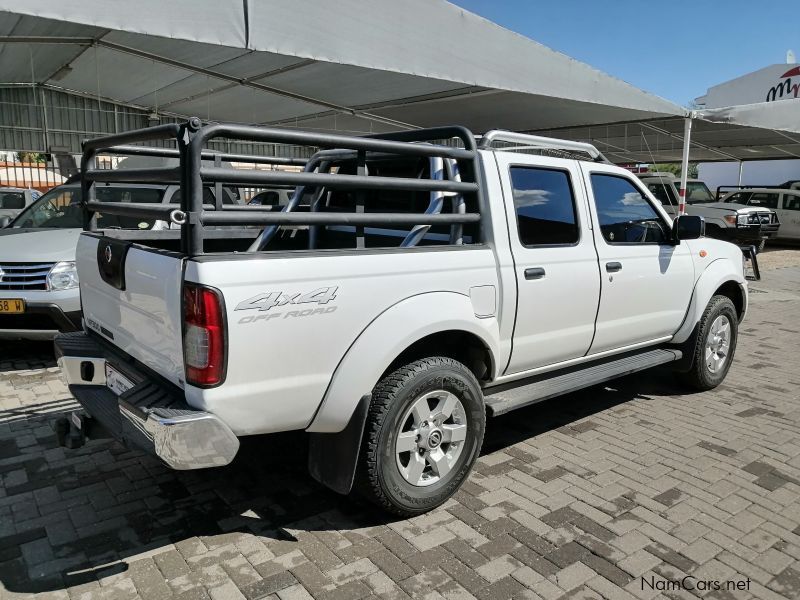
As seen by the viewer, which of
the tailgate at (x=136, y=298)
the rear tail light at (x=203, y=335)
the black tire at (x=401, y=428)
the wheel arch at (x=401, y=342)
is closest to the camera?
the rear tail light at (x=203, y=335)

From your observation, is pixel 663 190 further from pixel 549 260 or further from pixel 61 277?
pixel 61 277

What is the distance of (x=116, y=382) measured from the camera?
3.33m

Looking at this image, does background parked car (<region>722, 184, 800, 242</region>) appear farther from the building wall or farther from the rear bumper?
the rear bumper

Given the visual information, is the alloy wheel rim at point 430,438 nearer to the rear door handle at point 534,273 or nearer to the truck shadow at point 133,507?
the truck shadow at point 133,507

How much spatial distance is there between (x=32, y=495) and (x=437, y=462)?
7.22 feet

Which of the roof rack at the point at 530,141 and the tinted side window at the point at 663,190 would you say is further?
the tinted side window at the point at 663,190

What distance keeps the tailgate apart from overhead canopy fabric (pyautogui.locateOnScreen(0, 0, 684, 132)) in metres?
3.62

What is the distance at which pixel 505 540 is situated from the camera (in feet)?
10.2

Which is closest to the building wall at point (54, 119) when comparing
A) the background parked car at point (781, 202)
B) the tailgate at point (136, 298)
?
the tailgate at point (136, 298)

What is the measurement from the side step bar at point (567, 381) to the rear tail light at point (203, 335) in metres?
1.64

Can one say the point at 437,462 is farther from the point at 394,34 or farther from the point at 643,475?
the point at 394,34

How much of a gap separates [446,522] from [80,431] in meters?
1.90

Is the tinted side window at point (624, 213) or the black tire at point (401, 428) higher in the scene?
the tinted side window at point (624, 213)

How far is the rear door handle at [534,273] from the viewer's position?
12.0 ft
